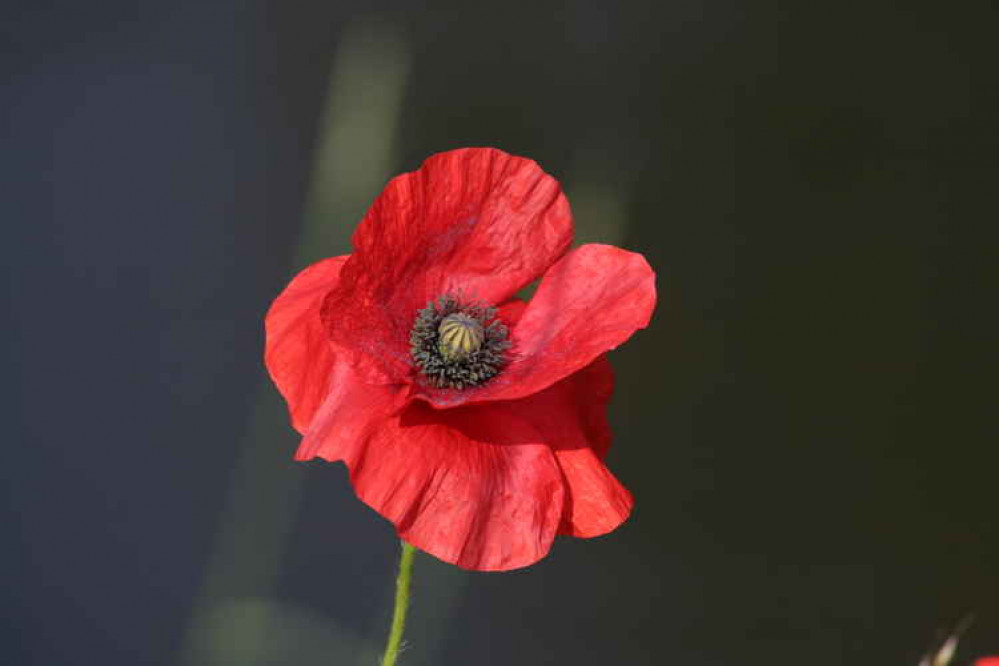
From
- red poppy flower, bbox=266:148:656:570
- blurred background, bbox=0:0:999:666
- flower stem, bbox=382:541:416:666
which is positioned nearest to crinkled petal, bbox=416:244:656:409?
red poppy flower, bbox=266:148:656:570

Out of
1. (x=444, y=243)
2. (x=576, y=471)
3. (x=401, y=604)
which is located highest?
(x=444, y=243)

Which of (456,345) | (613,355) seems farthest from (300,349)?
(613,355)

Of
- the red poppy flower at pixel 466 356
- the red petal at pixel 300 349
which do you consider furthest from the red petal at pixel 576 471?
the red petal at pixel 300 349

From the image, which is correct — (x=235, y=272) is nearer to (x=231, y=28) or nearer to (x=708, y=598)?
(x=231, y=28)

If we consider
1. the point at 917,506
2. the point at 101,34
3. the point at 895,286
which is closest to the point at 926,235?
the point at 895,286

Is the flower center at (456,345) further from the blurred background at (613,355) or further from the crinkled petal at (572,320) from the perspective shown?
the blurred background at (613,355)

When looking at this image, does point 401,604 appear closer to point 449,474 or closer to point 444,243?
point 449,474

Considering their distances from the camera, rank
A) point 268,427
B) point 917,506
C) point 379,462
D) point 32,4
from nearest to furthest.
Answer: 1. point 379,462
2. point 32,4
3. point 268,427
4. point 917,506
